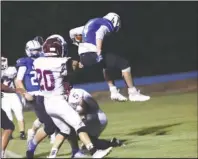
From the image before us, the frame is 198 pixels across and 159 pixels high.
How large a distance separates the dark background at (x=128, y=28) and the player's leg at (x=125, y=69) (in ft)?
0.17

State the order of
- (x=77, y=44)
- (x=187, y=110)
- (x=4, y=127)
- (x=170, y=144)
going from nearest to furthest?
(x=77, y=44) → (x=4, y=127) → (x=170, y=144) → (x=187, y=110)

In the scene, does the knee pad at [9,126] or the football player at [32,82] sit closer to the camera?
the football player at [32,82]

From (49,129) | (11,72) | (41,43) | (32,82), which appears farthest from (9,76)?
(49,129)

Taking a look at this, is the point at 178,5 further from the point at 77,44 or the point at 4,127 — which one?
the point at 4,127

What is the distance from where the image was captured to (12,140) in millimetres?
3266

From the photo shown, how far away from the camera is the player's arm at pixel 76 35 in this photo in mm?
3021

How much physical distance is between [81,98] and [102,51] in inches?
11.5

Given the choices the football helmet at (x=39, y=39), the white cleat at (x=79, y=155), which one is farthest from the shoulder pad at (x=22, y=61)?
the white cleat at (x=79, y=155)

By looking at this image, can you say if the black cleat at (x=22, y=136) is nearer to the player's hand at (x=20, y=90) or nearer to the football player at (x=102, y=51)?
the player's hand at (x=20, y=90)

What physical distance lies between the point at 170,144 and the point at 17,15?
122 centimetres

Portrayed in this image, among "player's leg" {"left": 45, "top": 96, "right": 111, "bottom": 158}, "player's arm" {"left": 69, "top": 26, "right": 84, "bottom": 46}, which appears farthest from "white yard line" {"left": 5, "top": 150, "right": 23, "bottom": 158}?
"player's arm" {"left": 69, "top": 26, "right": 84, "bottom": 46}

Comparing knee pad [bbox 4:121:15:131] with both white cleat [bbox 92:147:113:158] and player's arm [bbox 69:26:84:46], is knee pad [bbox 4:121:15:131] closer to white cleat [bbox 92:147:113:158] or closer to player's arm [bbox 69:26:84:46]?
white cleat [bbox 92:147:113:158]

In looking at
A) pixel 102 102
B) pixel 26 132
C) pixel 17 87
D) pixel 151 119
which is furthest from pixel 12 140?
pixel 151 119

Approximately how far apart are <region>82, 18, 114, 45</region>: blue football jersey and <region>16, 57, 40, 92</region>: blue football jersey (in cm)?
33
